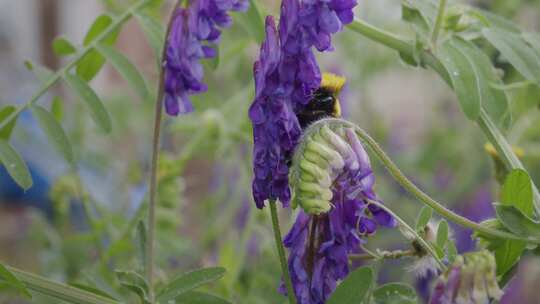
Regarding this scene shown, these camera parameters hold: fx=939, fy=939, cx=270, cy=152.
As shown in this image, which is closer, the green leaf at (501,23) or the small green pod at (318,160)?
the small green pod at (318,160)

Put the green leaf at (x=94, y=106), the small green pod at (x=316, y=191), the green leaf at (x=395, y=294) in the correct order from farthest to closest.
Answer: the green leaf at (x=94, y=106) → the green leaf at (x=395, y=294) → the small green pod at (x=316, y=191)

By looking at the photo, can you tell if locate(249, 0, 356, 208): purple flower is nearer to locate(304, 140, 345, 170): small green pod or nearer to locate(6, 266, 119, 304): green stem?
locate(304, 140, 345, 170): small green pod

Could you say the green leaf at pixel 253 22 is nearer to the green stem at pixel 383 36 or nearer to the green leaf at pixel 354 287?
the green stem at pixel 383 36

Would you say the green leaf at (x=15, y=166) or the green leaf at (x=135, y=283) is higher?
the green leaf at (x=15, y=166)

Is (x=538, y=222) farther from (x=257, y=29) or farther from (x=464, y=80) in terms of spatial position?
(x=257, y=29)

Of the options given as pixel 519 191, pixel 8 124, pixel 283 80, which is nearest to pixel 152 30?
pixel 8 124

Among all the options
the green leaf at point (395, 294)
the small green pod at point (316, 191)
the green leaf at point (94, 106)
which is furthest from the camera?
the green leaf at point (94, 106)

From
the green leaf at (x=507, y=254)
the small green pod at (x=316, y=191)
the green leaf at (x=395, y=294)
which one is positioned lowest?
the green leaf at (x=395, y=294)

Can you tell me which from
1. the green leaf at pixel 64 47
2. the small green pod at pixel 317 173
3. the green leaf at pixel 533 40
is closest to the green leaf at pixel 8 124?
the green leaf at pixel 64 47
